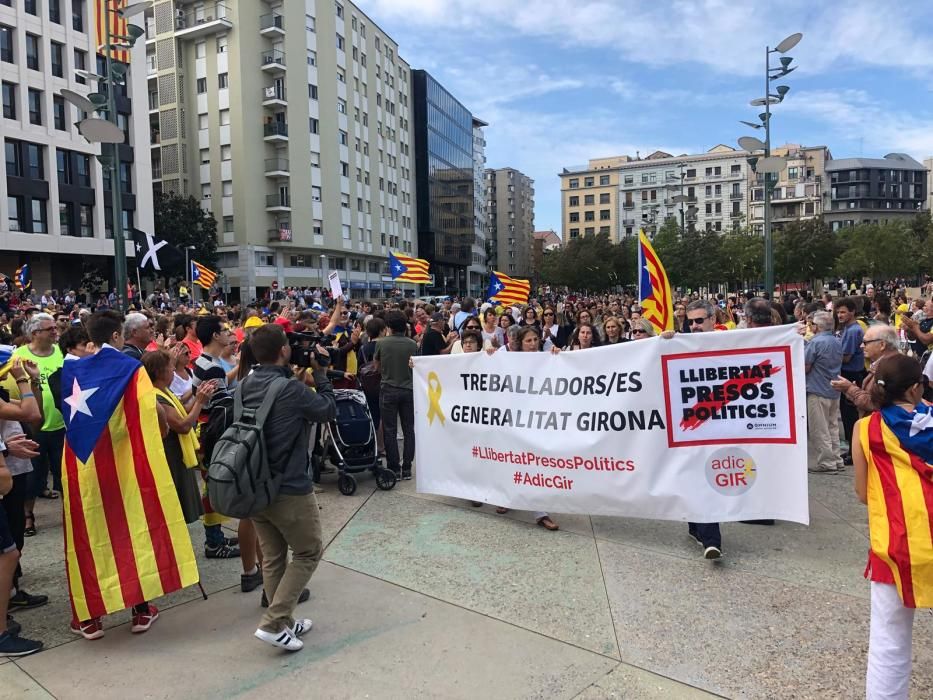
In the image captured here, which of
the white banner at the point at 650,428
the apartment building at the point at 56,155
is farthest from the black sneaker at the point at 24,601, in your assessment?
the apartment building at the point at 56,155

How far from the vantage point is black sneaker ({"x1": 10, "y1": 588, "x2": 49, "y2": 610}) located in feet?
14.3

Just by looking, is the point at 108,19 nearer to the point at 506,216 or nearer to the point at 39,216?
the point at 39,216

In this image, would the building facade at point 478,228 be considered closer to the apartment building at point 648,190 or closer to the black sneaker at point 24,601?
the apartment building at point 648,190

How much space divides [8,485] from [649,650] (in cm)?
341

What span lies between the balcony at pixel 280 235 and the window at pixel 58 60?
17.6m

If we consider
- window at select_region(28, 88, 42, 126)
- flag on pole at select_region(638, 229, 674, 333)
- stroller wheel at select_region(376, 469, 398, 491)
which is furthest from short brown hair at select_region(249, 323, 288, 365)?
A: window at select_region(28, 88, 42, 126)

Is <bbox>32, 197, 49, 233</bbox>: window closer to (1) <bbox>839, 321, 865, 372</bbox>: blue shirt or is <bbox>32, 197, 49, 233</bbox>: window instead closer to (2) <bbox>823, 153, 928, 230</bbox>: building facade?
(1) <bbox>839, 321, 865, 372</bbox>: blue shirt

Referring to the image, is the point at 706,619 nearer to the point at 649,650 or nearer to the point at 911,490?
the point at 649,650

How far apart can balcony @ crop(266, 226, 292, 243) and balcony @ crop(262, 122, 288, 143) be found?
6733 millimetres

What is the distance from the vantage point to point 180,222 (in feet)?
163

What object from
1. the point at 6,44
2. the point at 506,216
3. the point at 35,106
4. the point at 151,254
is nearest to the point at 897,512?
the point at 151,254

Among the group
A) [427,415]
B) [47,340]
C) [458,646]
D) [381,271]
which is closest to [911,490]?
[458,646]

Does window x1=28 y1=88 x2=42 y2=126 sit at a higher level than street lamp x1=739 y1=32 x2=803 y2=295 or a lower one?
higher

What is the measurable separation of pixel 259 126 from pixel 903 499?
5648 cm
